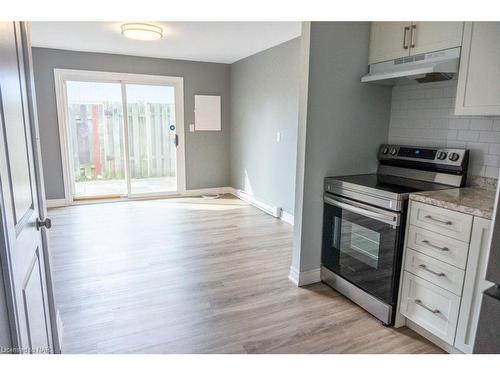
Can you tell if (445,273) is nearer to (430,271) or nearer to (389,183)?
(430,271)

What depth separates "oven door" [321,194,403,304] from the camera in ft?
6.85

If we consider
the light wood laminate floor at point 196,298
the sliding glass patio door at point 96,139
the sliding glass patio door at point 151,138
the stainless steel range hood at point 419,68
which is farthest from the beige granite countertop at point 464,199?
the sliding glass patio door at point 96,139

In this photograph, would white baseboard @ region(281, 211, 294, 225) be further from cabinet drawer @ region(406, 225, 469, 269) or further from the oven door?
cabinet drawer @ region(406, 225, 469, 269)

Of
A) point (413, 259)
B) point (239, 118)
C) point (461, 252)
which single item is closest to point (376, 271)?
point (413, 259)

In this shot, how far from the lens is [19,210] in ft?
3.79

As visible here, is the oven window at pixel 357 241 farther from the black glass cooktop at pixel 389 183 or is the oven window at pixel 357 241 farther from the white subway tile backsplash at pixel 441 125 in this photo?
the white subway tile backsplash at pixel 441 125

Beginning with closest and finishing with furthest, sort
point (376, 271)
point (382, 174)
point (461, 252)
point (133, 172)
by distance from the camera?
point (461, 252) < point (376, 271) < point (382, 174) < point (133, 172)

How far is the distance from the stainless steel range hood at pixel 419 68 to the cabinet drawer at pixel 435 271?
3.74 feet

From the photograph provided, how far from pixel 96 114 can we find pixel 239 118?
7.81 ft

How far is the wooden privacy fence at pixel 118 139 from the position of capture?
Answer: 208 inches

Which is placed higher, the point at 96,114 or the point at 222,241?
the point at 96,114

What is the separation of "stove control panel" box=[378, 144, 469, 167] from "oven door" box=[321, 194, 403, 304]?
0.65 metres

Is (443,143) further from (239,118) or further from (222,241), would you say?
(239,118)
